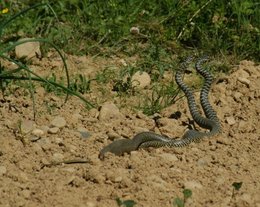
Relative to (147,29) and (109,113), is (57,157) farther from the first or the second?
(147,29)

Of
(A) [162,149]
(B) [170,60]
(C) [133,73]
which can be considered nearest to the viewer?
(A) [162,149]

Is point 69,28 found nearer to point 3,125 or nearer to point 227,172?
point 3,125

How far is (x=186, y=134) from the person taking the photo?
7.05 meters

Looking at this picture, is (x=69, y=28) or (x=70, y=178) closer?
(x=70, y=178)

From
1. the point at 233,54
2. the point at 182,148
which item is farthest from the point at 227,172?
the point at 233,54

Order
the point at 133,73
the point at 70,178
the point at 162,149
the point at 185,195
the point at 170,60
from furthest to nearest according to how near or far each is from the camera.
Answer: the point at 170,60 < the point at 133,73 < the point at 162,149 < the point at 70,178 < the point at 185,195

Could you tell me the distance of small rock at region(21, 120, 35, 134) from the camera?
682cm

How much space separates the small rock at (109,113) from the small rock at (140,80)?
0.61 m

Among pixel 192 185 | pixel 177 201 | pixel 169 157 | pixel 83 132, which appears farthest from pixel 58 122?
pixel 177 201

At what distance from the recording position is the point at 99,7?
360 inches

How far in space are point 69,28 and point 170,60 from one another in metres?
1.26

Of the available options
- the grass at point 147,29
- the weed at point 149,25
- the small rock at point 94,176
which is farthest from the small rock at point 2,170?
the weed at point 149,25

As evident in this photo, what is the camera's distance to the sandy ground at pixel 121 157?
5.89 meters

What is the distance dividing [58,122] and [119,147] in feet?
2.46
